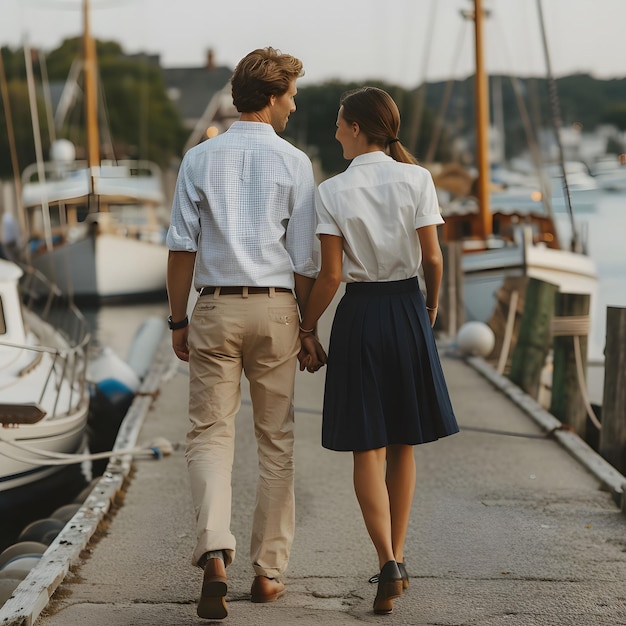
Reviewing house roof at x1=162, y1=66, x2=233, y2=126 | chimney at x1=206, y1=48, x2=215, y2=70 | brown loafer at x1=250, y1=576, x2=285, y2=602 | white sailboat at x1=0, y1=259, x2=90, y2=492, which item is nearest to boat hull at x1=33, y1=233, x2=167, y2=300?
white sailboat at x1=0, y1=259, x2=90, y2=492

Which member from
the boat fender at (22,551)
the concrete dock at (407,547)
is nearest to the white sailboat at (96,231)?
the concrete dock at (407,547)

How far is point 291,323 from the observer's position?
160 inches

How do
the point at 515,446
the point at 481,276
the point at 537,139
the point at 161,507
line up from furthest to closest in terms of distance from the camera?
the point at 537,139 → the point at 481,276 → the point at 515,446 → the point at 161,507

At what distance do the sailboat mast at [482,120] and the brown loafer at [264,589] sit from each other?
680 inches

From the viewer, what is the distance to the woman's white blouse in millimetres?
4023

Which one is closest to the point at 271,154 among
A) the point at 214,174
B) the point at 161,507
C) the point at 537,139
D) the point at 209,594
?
the point at 214,174

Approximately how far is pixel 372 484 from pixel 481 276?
14.4 metres

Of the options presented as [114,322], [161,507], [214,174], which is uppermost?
[214,174]

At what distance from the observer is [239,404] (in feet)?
13.4

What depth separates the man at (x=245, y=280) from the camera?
398cm

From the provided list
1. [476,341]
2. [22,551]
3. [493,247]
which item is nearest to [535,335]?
[476,341]

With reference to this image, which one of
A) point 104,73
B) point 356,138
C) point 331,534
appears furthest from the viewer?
point 104,73

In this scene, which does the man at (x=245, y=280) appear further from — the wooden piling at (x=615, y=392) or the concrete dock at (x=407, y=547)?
the wooden piling at (x=615, y=392)

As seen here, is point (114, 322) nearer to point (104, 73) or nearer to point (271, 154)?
point (271, 154)
